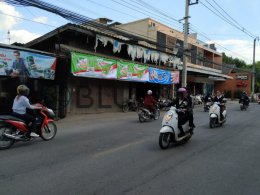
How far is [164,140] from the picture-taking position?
766cm

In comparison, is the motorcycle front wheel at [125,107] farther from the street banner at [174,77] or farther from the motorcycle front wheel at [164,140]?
the motorcycle front wheel at [164,140]

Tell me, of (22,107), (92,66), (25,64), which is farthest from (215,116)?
(25,64)

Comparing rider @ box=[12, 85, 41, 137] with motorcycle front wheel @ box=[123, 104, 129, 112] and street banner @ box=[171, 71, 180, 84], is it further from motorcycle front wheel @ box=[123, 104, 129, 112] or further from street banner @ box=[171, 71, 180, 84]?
street banner @ box=[171, 71, 180, 84]

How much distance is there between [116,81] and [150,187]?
1585 centimetres

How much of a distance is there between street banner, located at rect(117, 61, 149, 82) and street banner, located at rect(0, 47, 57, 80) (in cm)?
524

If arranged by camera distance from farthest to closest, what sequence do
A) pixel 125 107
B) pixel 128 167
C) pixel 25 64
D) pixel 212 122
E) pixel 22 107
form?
pixel 125 107 < pixel 25 64 < pixel 212 122 < pixel 22 107 < pixel 128 167

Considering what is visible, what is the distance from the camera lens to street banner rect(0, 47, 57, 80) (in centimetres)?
1236

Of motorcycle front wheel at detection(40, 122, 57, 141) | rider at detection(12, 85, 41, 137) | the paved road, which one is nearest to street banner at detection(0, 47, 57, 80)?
motorcycle front wheel at detection(40, 122, 57, 141)

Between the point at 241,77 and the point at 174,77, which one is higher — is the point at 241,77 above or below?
above

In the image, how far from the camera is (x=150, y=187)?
4.68 metres

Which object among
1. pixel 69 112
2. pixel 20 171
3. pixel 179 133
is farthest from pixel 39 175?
pixel 69 112

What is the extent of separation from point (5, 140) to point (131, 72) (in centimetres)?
1290

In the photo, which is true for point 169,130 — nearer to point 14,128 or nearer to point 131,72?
point 14,128

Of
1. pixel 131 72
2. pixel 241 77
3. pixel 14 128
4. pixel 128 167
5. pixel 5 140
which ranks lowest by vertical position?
pixel 128 167
